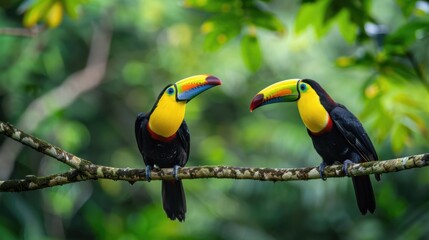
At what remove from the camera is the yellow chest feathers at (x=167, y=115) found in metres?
3.00

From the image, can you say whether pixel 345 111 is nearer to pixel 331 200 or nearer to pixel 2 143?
pixel 2 143

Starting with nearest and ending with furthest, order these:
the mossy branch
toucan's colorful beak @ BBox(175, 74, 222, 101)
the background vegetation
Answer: the mossy branch
toucan's colorful beak @ BBox(175, 74, 222, 101)
the background vegetation

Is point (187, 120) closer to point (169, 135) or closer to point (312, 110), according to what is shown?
point (169, 135)

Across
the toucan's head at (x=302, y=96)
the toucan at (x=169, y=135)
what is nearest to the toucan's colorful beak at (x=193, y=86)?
the toucan at (x=169, y=135)

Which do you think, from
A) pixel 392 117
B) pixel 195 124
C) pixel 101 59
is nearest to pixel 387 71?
pixel 392 117

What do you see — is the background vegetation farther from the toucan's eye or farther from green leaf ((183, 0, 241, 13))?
the toucan's eye

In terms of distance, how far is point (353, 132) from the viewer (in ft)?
10.9

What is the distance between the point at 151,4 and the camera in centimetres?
844

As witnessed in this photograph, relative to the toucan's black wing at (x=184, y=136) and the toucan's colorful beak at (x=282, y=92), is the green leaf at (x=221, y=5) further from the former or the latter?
the toucan's colorful beak at (x=282, y=92)

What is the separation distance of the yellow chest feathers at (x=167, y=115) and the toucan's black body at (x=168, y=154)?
0.27m

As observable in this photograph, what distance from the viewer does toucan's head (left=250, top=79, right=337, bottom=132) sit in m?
2.99

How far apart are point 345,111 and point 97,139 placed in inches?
266

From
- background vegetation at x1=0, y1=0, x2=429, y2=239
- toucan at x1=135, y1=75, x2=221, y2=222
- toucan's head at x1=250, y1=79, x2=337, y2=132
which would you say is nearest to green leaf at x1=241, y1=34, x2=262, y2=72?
toucan at x1=135, y1=75, x2=221, y2=222

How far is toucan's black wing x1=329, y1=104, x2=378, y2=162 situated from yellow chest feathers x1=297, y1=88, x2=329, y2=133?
0.36ft
